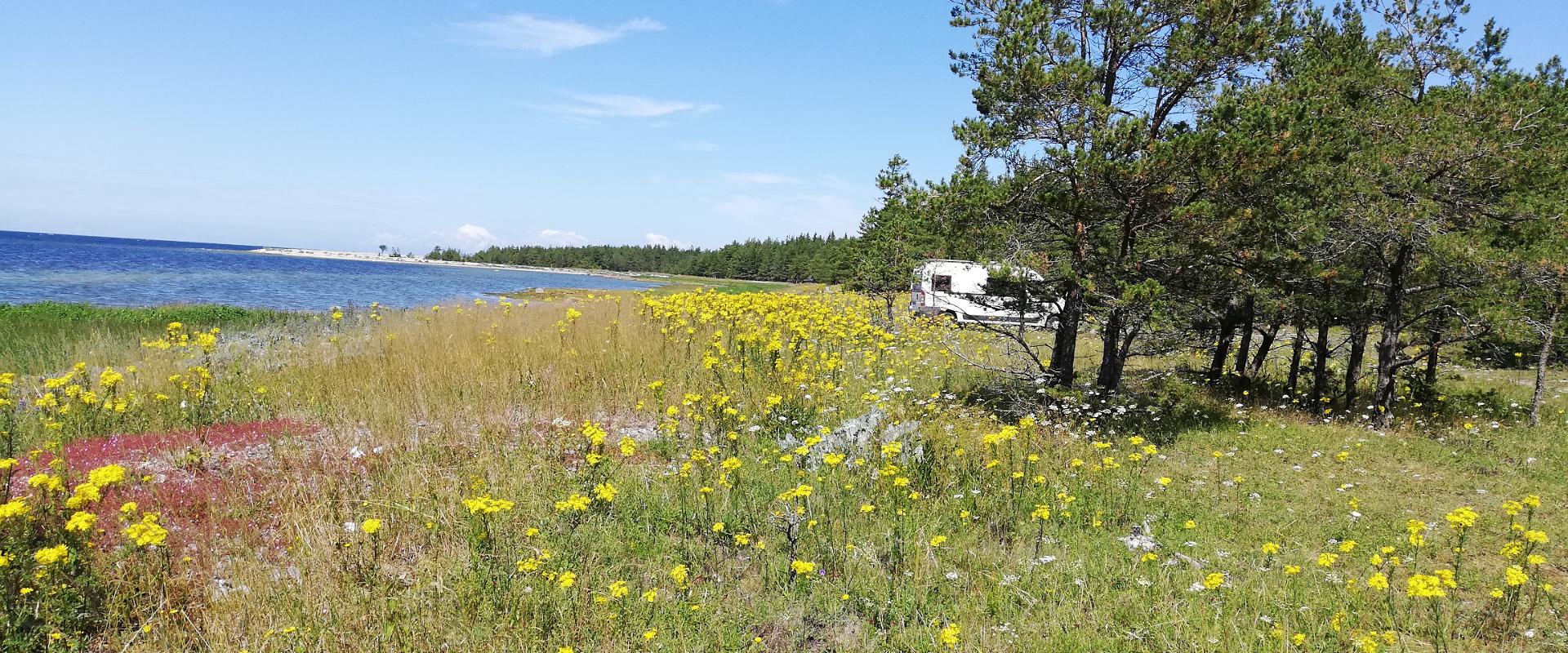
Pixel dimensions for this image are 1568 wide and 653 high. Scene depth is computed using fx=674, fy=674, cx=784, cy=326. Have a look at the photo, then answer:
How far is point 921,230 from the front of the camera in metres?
10.0

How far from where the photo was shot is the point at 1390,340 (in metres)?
9.64

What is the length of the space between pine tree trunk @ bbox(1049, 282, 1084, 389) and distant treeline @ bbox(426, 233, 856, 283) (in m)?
19.7

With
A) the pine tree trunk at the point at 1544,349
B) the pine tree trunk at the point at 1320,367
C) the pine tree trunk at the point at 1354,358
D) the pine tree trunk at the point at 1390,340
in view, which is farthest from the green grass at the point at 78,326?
the pine tree trunk at the point at 1544,349

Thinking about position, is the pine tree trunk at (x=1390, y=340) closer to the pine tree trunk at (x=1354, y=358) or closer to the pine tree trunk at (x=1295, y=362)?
the pine tree trunk at (x=1354, y=358)

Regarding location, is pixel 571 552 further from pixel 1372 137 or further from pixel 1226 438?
pixel 1372 137

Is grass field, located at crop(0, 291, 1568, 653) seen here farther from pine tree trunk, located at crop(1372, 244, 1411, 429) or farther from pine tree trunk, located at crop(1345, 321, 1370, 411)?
pine tree trunk, located at crop(1345, 321, 1370, 411)

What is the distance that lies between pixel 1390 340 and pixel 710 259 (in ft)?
361

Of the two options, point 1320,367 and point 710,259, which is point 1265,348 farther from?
point 710,259

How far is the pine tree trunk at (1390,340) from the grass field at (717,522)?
0.84 meters

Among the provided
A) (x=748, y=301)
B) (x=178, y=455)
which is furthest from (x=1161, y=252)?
(x=178, y=455)

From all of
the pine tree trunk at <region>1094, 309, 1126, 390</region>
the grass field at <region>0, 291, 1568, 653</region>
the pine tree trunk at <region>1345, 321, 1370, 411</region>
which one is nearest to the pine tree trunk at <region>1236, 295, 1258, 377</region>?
the pine tree trunk at <region>1345, 321, 1370, 411</region>

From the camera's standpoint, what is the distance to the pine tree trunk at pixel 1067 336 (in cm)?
859

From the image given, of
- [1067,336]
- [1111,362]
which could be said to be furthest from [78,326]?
[1111,362]

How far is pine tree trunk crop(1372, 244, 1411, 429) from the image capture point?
9328 mm
